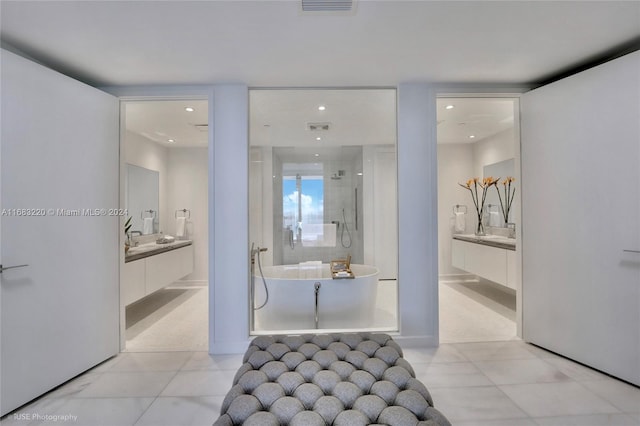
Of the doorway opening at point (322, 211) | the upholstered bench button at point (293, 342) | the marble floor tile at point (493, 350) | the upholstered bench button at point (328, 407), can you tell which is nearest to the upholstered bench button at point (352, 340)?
the upholstered bench button at point (293, 342)

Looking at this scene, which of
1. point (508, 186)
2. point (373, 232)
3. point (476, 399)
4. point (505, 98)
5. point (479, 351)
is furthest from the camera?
point (508, 186)

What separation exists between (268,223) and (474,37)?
2.27m

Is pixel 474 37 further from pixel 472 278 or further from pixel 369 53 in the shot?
pixel 472 278

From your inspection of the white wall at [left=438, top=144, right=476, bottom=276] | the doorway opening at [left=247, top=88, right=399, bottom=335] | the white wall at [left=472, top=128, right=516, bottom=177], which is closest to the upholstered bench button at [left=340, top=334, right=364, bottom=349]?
the doorway opening at [left=247, top=88, right=399, bottom=335]

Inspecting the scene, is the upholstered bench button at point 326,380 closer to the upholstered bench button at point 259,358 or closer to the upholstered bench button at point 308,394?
the upholstered bench button at point 308,394

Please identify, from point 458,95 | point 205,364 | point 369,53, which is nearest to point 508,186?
point 458,95

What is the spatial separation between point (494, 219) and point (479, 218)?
225 mm

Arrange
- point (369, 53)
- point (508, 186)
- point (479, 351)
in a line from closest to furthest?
point (369, 53)
point (479, 351)
point (508, 186)

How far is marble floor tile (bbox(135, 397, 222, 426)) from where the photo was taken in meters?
1.67

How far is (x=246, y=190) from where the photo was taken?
257 cm

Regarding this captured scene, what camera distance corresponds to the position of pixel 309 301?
9.23 feet

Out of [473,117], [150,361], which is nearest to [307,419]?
[150,361]

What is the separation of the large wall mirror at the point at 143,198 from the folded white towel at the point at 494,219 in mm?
5288

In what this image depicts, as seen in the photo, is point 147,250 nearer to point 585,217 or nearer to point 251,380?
point 251,380
